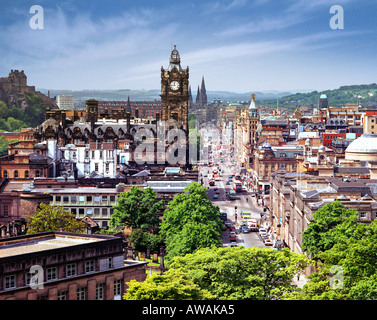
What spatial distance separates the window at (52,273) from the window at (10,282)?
2.65 metres

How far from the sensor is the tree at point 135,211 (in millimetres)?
93125

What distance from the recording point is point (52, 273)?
48.3 metres

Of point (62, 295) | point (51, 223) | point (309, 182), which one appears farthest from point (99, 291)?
point (309, 182)

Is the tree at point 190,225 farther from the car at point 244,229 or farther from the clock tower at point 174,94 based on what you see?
the clock tower at point 174,94

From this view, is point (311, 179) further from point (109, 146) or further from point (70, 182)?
point (109, 146)

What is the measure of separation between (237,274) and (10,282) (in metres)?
16.1

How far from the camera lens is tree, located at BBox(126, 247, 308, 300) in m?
45.6

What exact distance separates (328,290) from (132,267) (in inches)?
634

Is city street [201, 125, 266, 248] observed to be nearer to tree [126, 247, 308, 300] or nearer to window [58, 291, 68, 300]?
tree [126, 247, 308, 300]

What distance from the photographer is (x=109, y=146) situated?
136500 mm

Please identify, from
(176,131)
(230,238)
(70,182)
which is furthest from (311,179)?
(176,131)

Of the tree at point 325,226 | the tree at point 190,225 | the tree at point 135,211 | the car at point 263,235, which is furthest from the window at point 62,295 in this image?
the car at point 263,235
